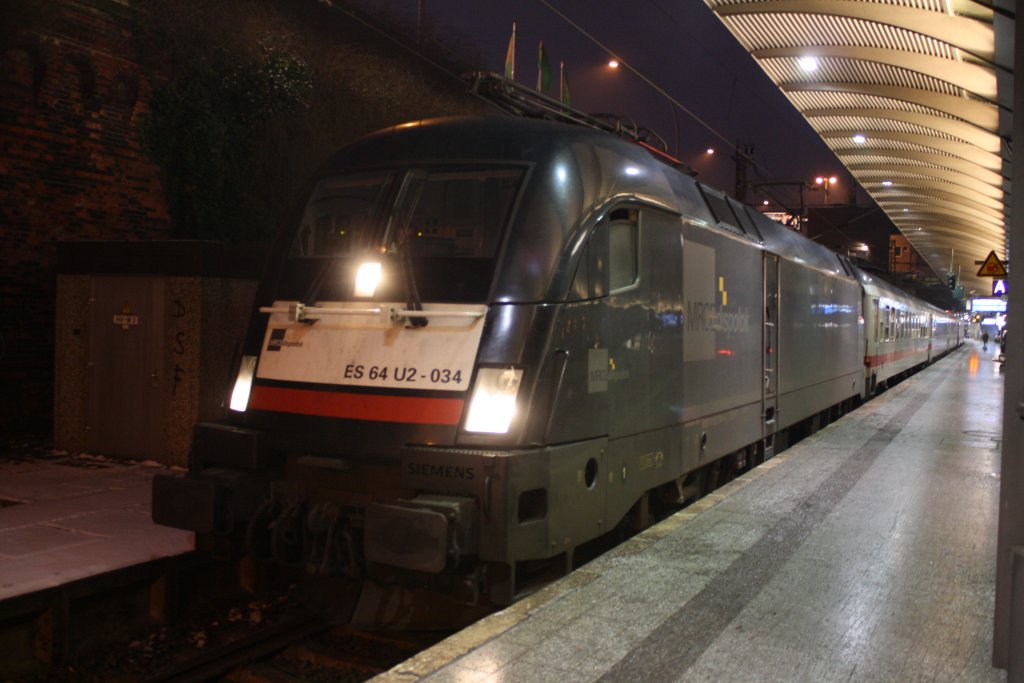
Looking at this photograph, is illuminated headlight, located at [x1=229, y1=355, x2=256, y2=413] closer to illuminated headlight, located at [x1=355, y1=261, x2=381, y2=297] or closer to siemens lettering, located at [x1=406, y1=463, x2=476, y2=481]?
illuminated headlight, located at [x1=355, y1=261, x2=381, y2=297]

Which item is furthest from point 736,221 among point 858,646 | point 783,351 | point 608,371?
point 858,646

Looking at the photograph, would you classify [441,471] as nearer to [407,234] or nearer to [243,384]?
[407,234]

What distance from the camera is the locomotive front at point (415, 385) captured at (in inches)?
191

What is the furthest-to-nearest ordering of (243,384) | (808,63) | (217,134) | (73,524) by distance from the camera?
(808,63), (217,134), (73,524), (243,384)

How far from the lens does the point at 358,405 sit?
5391 mm

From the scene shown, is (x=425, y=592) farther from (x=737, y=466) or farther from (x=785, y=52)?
(x=785, y=52)

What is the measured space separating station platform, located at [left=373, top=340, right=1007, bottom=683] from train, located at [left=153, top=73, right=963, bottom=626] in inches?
17.8

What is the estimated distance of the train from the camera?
494 centimetres

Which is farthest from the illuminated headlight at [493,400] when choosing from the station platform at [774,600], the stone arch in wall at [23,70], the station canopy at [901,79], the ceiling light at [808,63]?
the ceiling light at [808,63]

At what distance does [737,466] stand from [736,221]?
2587mm

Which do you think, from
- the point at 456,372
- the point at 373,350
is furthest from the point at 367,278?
the point at 456,372

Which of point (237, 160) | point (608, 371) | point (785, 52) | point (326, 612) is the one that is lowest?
point (326, 612)

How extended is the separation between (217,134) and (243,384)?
22.7 ft

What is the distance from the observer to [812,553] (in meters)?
5.94
